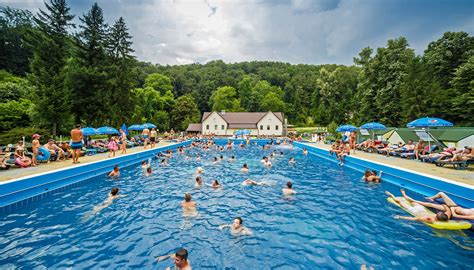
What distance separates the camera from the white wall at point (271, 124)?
48375 millimetres

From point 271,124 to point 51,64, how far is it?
123 ft

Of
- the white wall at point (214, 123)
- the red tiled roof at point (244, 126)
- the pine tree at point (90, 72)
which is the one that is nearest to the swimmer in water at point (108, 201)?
the pine tree at point (90, 72)

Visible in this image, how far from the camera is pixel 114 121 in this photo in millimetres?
25344

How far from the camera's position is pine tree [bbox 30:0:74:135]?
19.5m

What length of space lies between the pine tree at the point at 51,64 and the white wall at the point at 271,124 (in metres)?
35.2

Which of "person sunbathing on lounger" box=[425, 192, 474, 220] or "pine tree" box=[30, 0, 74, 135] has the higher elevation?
"pine tree" box=[30, 0, 74, 135]

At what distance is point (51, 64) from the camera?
2022 centimetres

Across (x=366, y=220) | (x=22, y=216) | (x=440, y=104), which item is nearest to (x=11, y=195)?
(x=22, y=216)

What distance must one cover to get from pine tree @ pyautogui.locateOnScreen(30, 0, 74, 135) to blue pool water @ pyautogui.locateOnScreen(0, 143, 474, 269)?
15991 millimetres

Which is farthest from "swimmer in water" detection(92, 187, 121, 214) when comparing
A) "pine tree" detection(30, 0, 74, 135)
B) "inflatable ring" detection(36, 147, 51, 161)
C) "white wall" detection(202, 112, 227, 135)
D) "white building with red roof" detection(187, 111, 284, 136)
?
"white wall" detection(202, 112, 227, 135)

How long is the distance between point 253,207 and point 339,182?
5.22 meters

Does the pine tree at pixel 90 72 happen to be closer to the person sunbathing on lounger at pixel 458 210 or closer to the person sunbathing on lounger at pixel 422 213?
the person sunbathing on lounger at pixel 422 213

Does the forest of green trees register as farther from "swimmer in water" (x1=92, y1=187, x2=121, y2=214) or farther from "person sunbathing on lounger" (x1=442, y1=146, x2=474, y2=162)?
"person sunbathing on lounger" (x1=442, y1=146, x2=474, y2=162)

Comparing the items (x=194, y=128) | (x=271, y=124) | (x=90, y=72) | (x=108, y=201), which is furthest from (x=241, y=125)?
(x=108, y=201)
